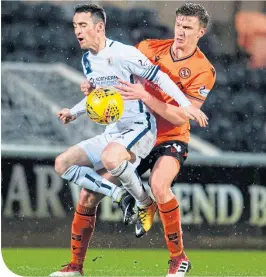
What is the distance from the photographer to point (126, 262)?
8859 millimetres

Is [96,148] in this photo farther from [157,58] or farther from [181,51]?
[181,51]

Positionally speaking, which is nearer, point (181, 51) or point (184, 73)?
point (184, 73)

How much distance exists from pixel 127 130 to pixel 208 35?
1.23 meters

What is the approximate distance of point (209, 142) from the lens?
943cm

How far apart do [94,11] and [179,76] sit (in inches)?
32.5

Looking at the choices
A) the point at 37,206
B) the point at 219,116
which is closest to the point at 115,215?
the point at 37,206

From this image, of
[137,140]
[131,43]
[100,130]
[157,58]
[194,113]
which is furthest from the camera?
[100,130]

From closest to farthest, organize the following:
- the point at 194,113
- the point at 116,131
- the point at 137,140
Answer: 1. the point at 194,113
2. the point at 137,140
3. the point at 116,131

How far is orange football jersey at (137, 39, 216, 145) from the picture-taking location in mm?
8227

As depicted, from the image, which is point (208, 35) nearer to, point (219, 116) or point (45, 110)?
point (219, 116)

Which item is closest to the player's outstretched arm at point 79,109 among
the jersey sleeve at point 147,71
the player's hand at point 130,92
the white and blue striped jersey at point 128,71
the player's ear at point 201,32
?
the white and blue striped jersey at point 128,71

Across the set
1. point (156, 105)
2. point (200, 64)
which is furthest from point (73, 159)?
point (200, 64)

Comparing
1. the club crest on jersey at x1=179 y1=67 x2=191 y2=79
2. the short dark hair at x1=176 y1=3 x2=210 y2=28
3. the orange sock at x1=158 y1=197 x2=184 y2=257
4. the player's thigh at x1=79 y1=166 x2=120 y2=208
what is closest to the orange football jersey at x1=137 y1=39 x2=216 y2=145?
the club crest on jersey at x1=179 y1=67 x2=191 y2=79

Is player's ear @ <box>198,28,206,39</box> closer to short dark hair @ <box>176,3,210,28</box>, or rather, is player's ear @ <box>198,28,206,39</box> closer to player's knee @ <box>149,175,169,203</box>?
short dark hair @ <box>176,3,210,28</box>
